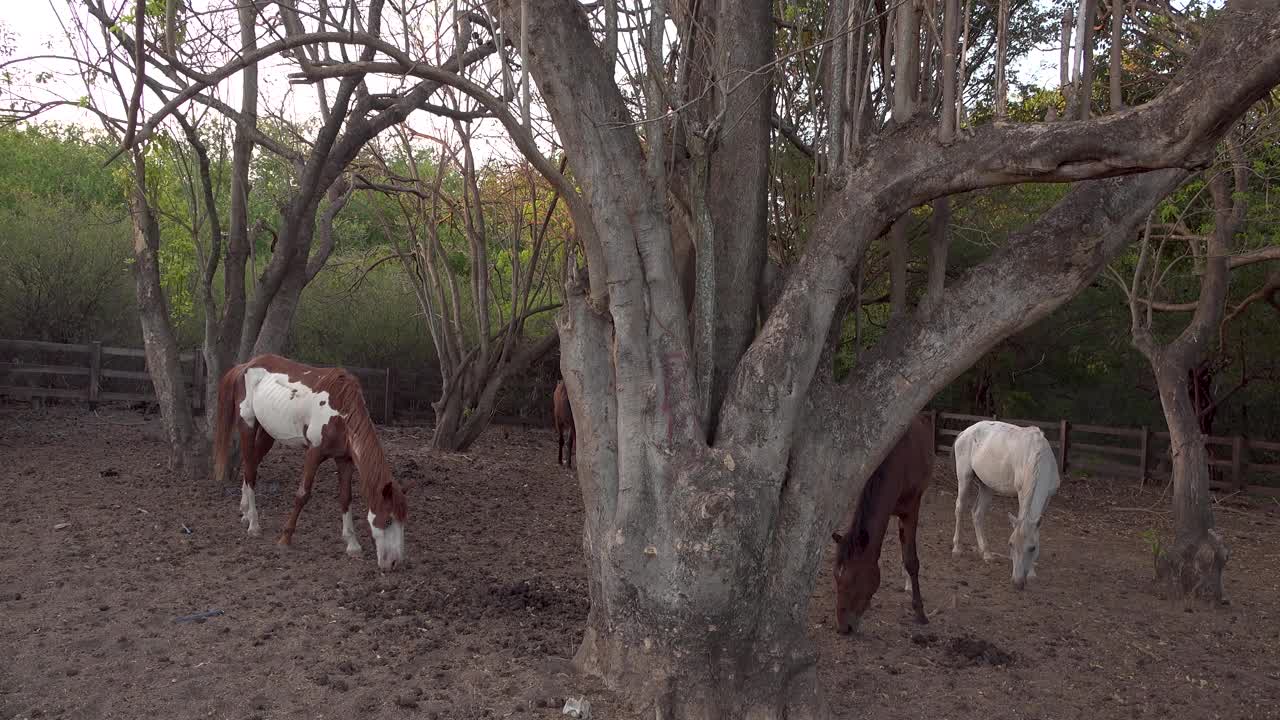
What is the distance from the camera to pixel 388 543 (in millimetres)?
6320

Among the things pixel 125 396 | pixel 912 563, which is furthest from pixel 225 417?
pixel 125 396

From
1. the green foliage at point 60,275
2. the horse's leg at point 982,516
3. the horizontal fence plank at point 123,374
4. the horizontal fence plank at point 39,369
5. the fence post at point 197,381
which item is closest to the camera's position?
the horse's leg at point 982,516

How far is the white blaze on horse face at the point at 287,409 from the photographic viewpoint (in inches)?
278

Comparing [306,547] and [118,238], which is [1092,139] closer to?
[306,547]

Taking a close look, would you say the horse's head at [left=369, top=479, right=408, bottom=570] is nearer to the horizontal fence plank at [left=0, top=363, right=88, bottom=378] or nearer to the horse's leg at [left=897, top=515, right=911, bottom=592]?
the horse's leg at [left=897, top=515, right=911, bottom=592]

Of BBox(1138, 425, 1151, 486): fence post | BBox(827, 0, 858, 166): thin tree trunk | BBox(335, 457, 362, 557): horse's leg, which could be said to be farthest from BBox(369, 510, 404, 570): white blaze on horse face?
BBox(1138, 425, 1151, 486): fence post

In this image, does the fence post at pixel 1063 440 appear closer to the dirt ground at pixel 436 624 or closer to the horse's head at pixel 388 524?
the dirt ground at pixel 436 624

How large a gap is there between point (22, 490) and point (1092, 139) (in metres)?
9.07

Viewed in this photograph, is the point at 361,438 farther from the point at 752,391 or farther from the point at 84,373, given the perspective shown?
the point at 84,373

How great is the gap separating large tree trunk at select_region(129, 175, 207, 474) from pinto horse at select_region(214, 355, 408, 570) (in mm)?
1292

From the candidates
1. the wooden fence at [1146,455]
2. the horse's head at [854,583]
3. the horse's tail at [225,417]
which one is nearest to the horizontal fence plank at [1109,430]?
the wooden fence at [1146,455]

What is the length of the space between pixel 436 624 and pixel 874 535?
9.09 ft

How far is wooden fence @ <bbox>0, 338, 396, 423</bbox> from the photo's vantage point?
13719 mm

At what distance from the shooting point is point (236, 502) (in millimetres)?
8156
